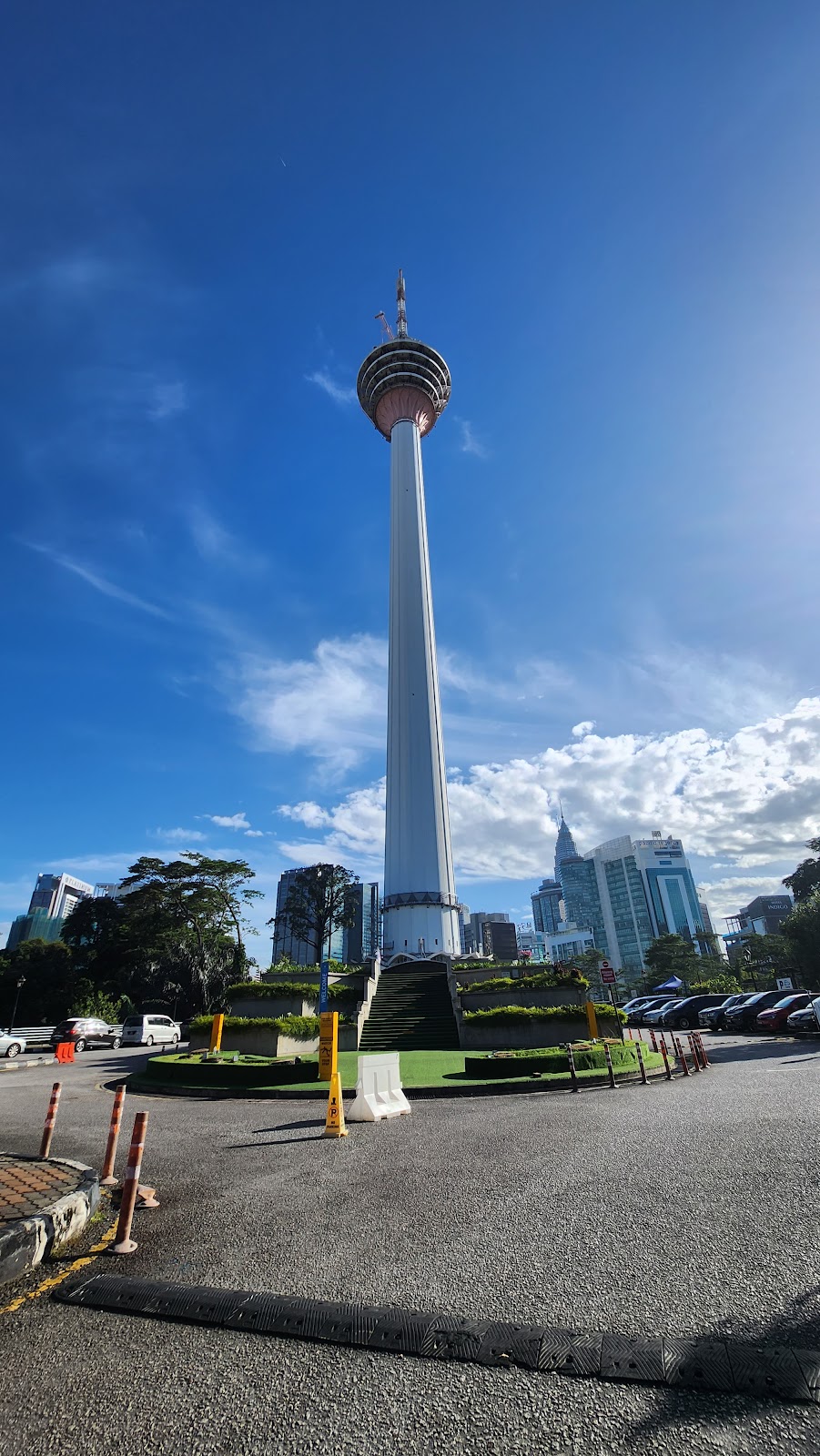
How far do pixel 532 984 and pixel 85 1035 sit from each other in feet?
79.3

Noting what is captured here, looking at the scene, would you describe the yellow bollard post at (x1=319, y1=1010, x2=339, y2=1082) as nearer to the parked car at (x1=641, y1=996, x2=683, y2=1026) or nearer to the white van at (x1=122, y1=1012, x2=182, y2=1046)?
the parked car at (x1=641, y1=996, x2=683, y2=1026)

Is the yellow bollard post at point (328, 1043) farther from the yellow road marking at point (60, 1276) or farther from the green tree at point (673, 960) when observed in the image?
the green tree at point (673, 960)

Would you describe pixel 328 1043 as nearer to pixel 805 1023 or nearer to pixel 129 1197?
pixel 129 1197

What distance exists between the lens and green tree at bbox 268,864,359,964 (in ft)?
184

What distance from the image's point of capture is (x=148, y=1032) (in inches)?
1417

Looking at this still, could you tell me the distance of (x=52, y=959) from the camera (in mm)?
55781

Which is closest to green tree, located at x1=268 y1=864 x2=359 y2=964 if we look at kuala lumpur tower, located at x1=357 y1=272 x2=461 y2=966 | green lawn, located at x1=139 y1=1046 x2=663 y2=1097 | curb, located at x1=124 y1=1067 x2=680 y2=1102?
kuala lumpur tower, located at x1=357 y1=272 x2=461 y2=966

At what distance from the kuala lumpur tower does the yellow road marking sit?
136 feet

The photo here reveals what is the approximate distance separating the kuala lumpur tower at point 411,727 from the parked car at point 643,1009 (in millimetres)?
13042

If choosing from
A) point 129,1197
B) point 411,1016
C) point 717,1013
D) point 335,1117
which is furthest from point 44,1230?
point 717,1013

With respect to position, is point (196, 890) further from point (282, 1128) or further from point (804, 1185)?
point (804, 1185)

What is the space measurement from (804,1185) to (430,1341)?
461 cm

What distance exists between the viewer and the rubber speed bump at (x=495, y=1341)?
3438mm

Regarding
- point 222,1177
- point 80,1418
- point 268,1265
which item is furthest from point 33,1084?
point 80,1418
